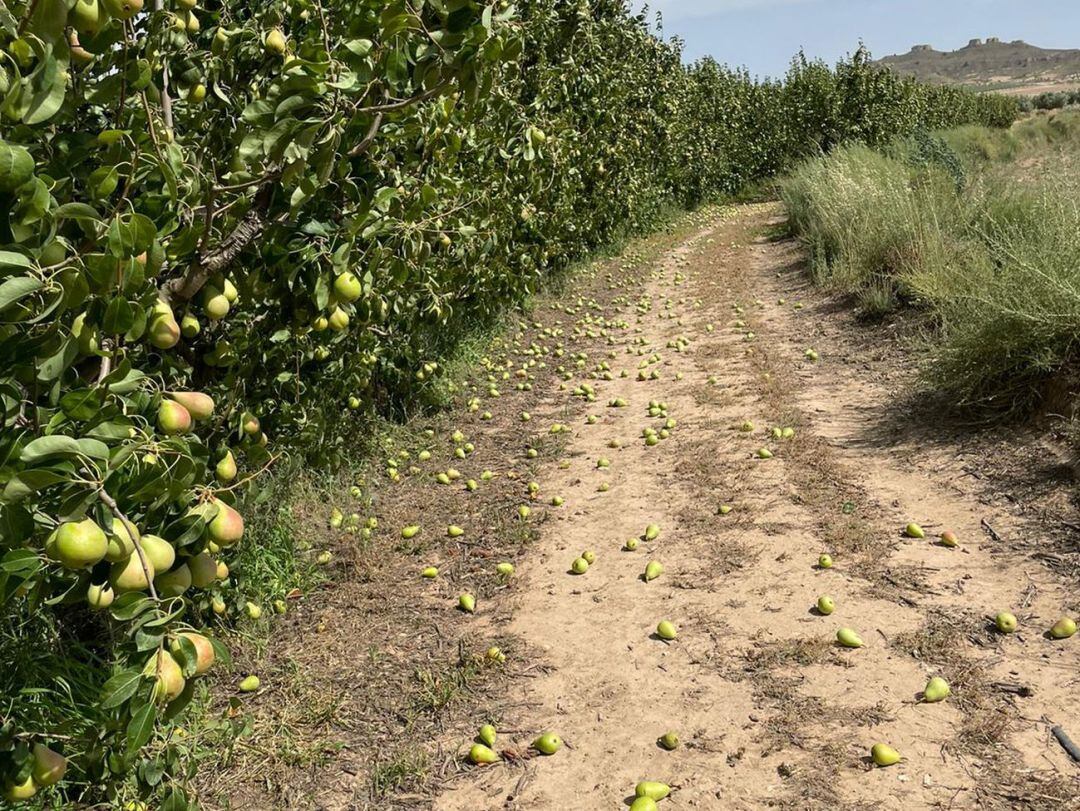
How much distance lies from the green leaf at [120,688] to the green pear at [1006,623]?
124 inches

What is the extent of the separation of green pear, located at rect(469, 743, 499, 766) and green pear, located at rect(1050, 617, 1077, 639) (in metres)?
2.25

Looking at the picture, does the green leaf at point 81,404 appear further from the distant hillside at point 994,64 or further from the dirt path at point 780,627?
the distant hillside at point 994,64

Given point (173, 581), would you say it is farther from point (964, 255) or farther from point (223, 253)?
point (964, 255)

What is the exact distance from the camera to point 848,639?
10.3 feet

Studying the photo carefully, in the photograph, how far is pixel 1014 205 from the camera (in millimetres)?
7766

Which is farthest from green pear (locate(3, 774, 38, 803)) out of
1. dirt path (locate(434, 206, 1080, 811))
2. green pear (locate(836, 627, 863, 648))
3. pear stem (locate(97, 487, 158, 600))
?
green pear (locate(836, 627, 863, 648))

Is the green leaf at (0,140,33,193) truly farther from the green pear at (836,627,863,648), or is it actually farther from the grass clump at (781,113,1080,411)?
the grass clump at (781,113,1080,411)

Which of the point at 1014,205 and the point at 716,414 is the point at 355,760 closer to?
the point at 716,414

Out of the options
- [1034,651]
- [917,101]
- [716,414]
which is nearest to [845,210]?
[716,414]

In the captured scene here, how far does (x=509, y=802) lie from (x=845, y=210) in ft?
31.0

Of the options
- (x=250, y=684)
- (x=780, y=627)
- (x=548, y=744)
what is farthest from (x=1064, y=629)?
(x=250, y=684)

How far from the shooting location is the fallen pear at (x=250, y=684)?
3.17m

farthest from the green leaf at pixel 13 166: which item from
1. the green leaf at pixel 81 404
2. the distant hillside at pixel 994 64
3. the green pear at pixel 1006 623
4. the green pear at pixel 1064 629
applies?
the distant hillside at pixel 994 64

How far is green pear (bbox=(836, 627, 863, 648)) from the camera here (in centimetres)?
315
